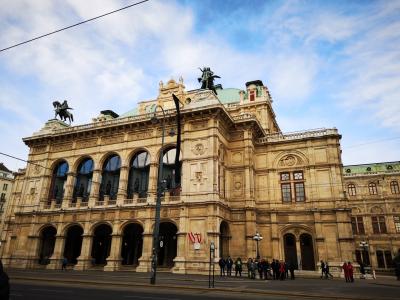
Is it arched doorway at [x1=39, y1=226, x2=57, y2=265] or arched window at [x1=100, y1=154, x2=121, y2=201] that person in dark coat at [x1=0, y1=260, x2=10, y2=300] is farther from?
arched doorway at [x1=39, y1=226, x2=57, y2=265]

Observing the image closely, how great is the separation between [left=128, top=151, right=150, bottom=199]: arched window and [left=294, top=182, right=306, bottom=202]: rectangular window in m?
17.0

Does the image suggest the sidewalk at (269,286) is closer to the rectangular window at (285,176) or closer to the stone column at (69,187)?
the rectangular window at (285,176)

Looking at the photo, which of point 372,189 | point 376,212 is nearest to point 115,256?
point 376,212

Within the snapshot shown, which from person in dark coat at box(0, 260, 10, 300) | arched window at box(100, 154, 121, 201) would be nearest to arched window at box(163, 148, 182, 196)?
arched window at box(100, 154, 121, 201)

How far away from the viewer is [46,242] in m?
38.7

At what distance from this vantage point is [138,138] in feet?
120

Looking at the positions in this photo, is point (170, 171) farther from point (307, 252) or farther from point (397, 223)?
point (397, 223)

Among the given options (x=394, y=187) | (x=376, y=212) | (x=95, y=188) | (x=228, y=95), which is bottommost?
(x=95, y=188)

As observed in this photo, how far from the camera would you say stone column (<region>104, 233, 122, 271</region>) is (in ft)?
104

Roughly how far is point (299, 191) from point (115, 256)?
69.3 ft

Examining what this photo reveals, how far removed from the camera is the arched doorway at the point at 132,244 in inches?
1376

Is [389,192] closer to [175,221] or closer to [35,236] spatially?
[175,221]

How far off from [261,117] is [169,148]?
14862 millimetres

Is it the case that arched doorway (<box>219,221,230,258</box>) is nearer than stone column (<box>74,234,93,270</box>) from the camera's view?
Yes
